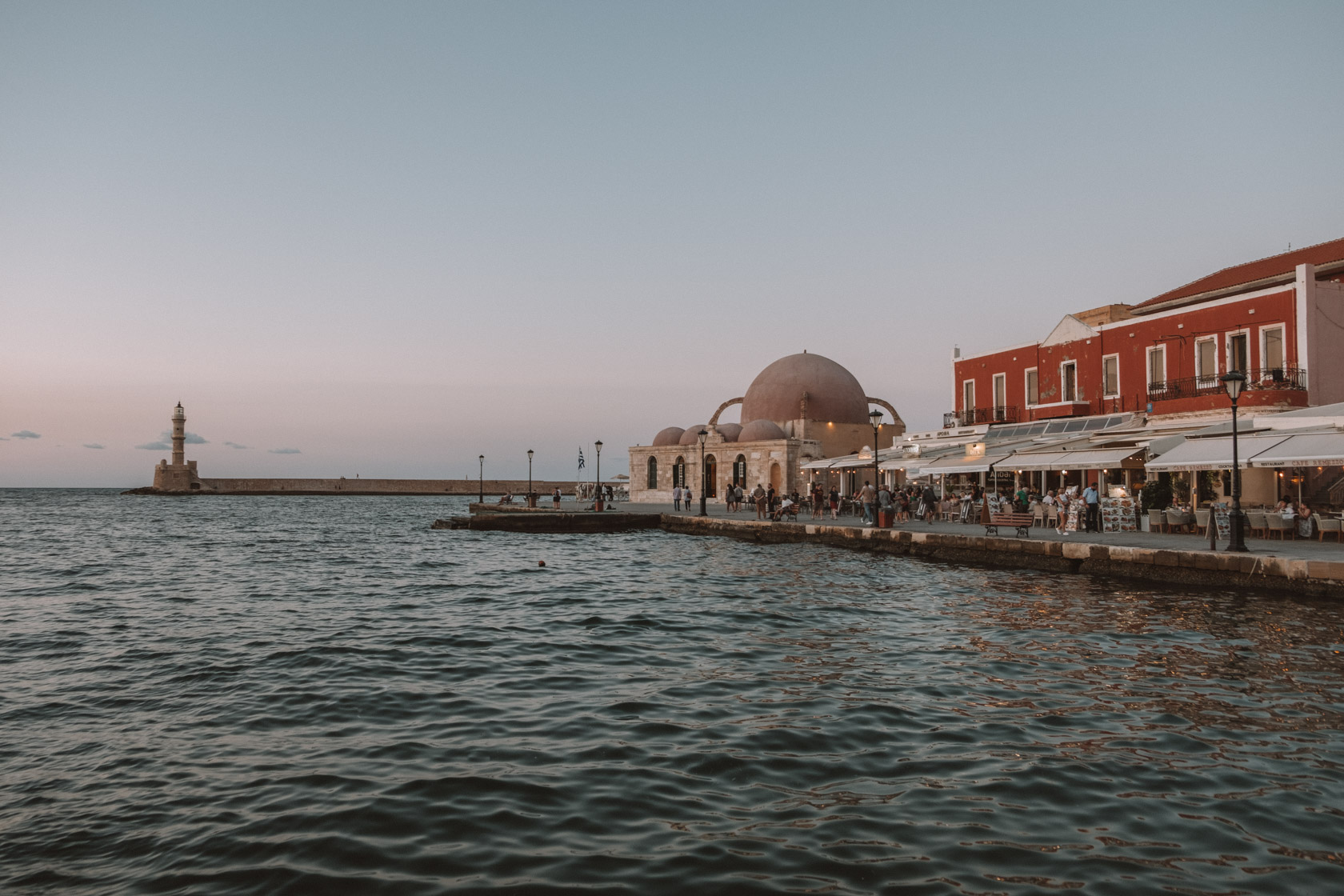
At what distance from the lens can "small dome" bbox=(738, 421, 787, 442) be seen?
42844 mm

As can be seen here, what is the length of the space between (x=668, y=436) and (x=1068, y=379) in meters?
26.7

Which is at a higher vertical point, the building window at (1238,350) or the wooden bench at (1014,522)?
the building window at (1238,350)

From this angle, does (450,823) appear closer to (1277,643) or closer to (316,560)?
(1277,643)

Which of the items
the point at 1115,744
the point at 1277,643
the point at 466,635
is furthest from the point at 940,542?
the point at 1115,744

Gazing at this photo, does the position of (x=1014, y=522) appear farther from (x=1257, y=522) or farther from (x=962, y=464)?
(x=1257, y=522)

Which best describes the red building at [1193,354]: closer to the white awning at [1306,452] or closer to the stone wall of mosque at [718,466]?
the white awning at [1306,452]

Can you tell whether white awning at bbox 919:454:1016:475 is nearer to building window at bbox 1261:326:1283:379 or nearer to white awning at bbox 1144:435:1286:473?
white awning at bbox 1144:435:1286:473

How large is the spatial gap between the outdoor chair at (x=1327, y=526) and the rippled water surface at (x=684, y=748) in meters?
5.84

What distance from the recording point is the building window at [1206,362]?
23.2 m

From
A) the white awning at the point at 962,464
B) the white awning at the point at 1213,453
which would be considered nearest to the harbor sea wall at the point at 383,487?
the white awning at the point at 962,464

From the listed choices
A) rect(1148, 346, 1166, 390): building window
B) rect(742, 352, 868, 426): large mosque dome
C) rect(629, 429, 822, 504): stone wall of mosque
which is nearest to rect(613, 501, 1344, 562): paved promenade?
rect(1148, 346, 1166, 390): building window

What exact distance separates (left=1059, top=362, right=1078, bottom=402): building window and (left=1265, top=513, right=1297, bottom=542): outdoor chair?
36.6ft

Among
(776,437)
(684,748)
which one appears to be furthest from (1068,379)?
(684,748)

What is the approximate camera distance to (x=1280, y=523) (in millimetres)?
16859
